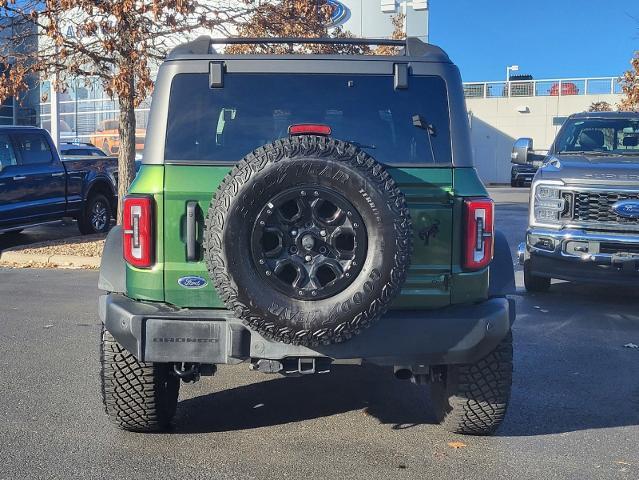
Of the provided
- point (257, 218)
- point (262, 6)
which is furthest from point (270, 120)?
point (262, 6)

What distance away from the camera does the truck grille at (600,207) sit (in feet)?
23.8

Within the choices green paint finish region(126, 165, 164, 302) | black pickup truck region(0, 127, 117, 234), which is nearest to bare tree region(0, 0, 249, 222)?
black pickup truck region(0, 127, 117, 234)

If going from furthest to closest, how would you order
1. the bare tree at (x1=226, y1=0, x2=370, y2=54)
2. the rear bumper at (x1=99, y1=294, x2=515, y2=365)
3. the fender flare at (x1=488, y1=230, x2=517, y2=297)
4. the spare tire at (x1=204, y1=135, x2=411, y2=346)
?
the bare tree at (x1=226, y1=0, x2=370, y2=54), the fender flare at (x1=488, y1=230, x2=517, y2=297), the rear bumper at (x1=99, y1=294, x2=515, y2=365), the spare tire at (x1=204, y1=135, x2=411, y2=346)

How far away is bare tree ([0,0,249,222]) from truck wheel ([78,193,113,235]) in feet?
5.57

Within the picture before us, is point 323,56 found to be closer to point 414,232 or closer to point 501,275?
point 414,232

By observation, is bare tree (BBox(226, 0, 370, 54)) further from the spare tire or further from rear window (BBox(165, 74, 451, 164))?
the spare tire

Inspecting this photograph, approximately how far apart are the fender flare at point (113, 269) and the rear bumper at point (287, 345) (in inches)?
13.2

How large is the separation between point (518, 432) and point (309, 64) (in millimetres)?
2434

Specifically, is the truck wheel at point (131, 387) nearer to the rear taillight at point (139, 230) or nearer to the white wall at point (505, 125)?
the rear taillight at point (139, 230)

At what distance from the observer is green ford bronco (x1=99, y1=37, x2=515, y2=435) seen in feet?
11.2

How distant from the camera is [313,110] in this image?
3969mm

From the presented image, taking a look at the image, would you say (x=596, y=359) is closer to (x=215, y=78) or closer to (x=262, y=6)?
(x=215, y=78)

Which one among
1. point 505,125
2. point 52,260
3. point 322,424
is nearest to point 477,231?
point 322,424

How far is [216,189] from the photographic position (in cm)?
363
